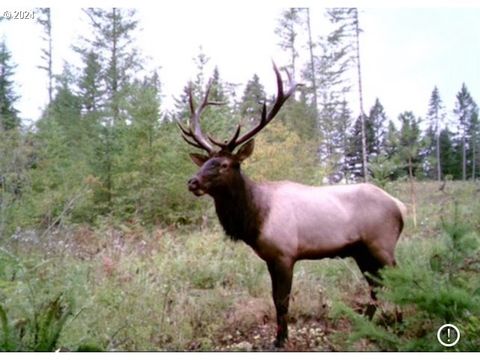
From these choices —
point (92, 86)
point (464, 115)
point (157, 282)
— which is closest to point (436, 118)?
point (464, 115)

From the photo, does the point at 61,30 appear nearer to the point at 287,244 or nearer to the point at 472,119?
the point at 287,244

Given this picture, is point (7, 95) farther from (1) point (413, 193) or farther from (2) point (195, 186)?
(1) point (413, 193)

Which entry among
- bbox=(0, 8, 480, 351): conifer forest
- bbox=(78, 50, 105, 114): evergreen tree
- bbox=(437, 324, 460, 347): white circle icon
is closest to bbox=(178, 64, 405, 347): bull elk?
bbox=(0, 8, 480, 351): conifer forest

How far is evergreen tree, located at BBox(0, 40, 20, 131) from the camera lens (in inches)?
108

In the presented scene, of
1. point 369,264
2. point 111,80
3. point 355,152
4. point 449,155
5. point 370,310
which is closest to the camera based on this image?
point 370,310

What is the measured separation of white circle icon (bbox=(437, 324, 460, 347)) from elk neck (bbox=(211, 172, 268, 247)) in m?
0.89

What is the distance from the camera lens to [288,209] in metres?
2.40

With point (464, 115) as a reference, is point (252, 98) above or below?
above

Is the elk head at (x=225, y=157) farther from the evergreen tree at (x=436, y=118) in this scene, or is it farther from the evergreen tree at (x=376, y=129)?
the evergreen tree at (x=436, y=118)

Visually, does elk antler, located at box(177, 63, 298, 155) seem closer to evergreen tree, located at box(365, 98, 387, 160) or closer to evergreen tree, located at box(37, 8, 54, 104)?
evergreen tree, located at box(365, 98, 387, 160)

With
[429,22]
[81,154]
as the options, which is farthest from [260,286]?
[429,22]

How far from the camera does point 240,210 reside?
7.74 feet

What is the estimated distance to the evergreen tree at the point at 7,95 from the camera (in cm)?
275

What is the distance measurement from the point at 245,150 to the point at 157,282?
88cm
